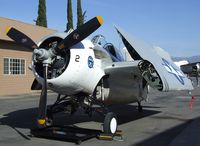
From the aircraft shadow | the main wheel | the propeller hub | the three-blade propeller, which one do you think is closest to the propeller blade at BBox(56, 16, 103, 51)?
the three-blade propeller

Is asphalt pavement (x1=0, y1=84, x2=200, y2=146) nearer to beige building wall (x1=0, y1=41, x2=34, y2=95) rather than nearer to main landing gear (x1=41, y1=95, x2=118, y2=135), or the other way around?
main landing gear (x1=41, y1=95, x2=118, y2=135)

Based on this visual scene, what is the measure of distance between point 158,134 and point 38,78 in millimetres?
3537

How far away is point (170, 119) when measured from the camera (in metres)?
12.6

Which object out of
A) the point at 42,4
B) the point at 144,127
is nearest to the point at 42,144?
the point at 144,127

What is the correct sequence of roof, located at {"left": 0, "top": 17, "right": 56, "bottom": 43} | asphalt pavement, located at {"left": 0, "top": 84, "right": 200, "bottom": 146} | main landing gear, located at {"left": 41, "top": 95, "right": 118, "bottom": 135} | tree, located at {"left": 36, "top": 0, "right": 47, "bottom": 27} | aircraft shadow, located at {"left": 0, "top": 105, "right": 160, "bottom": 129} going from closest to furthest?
1. asphalt pavement, located at {"left": 0, "top": 84, "right": 200, "bottom": 146}
2. main landing gear, located at {"left": 41, "top": 95, "right": 118, "bottom": 135}
3. aircraft shadow, located at {"left": 0, "top": 105, "right": 160, "bottom": 129}
4. roof, located at {"left": 0, "top": 17, "right": 56, "bottom": 43}
5. tree, located at {"left": 36, "top": 0, "right": 47, "bottom": 27}

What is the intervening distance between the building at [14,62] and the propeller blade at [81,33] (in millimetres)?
18532

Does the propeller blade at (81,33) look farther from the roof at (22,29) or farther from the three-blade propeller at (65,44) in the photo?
the roof at (22,29)

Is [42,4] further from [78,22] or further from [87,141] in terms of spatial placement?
[87,141]

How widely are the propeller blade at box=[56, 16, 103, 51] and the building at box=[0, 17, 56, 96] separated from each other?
18.5 m

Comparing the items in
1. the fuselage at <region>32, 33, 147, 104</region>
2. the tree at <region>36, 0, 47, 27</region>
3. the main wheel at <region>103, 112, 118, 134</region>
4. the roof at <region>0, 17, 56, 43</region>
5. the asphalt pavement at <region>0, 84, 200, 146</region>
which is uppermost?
the tree at <region>36, 0, 47, 27</region>

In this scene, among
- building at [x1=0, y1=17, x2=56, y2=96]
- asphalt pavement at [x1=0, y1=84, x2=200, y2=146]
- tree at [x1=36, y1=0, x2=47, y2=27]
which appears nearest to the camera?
asphalt pavement at [x1=0, y1=84, x2=200, y2=146]

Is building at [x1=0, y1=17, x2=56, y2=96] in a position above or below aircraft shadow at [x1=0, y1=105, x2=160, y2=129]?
above

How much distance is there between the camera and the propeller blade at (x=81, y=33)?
8.54 meters

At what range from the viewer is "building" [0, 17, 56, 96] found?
26516 mm
